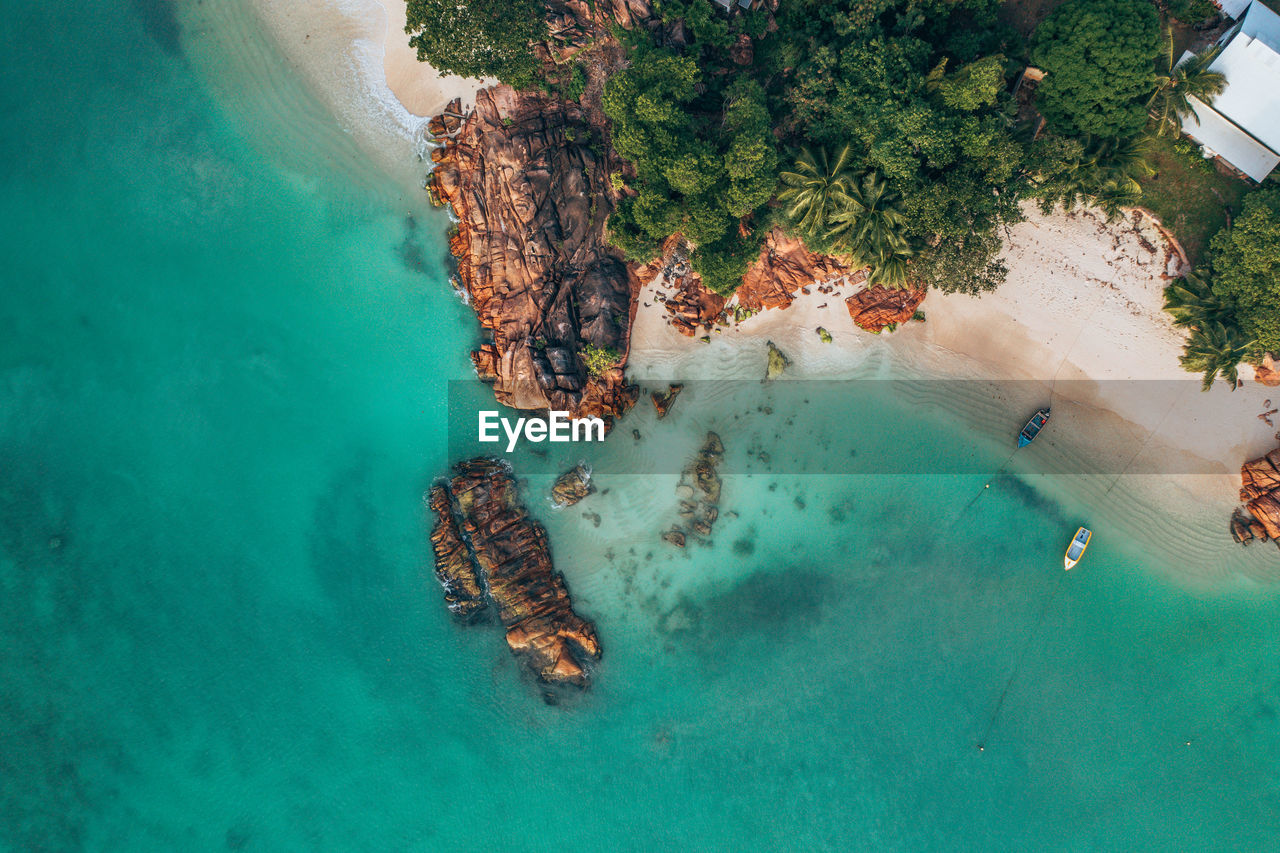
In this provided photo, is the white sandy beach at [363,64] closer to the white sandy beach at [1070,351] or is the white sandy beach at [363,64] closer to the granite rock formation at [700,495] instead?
the white sandy beach at [1070,351]

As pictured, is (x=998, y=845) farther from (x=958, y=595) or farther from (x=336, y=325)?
(x=336, y=325)

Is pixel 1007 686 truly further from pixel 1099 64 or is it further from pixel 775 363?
pixel 1099 64

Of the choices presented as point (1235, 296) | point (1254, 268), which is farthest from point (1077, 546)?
point (1254, 268)

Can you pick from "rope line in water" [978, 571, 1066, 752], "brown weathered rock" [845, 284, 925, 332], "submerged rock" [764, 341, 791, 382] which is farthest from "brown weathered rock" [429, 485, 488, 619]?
"rope line in water" [978, 571, 1066, 752]

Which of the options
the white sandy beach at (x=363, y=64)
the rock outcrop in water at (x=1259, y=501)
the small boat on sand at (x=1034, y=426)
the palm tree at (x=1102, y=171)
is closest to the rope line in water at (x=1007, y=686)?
the small boat on sand at (x=1034, y=426)

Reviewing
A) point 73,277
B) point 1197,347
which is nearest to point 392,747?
point 73,277

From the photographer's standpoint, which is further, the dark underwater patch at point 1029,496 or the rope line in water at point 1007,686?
the dark underwater patch at point 1029,496
